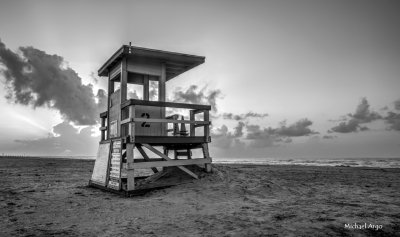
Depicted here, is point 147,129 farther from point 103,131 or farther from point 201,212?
point 201,212

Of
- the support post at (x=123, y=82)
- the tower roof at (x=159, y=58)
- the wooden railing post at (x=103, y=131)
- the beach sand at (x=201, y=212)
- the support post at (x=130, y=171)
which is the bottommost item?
the beach sand at (x=201, y=212)

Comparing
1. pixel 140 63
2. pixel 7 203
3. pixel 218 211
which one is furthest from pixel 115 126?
pixel 218 211

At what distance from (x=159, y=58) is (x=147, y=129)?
8.83 feet

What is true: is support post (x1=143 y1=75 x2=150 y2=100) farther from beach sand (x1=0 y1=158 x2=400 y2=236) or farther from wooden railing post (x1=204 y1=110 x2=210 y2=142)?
beach sand (x1=0 y1=158 x2=400 y2=236)

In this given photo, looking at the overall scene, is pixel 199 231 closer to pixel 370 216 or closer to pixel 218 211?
pixel 218 211

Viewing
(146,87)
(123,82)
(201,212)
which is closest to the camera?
(201,212)

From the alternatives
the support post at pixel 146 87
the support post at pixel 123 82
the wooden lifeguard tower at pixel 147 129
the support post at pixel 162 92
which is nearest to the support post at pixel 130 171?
the wooden lifeguard tower at pixel 147 129

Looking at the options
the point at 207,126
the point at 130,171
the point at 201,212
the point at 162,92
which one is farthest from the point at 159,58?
the point at 201,212

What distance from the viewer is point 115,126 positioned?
10.1m

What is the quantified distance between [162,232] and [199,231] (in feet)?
2.00

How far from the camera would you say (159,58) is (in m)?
10.0

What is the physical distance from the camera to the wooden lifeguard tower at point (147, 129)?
866 centimetres

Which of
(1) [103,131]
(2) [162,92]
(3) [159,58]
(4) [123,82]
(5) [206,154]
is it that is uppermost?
(3) [159,58]

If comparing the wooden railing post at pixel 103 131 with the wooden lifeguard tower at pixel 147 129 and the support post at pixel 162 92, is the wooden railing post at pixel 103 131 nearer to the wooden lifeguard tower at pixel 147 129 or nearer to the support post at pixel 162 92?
the wooden lifeguard tower at pixel 147 129
